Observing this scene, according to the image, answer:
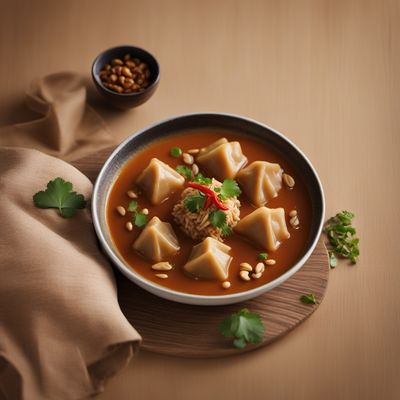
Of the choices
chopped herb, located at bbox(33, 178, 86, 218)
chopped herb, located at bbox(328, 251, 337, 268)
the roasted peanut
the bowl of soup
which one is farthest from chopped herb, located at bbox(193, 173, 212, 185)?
the roasted peanut

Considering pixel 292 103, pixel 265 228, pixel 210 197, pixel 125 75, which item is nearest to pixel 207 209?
pixel 210 197

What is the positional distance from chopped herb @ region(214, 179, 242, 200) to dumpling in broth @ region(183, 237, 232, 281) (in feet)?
0.82

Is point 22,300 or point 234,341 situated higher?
point 22,300

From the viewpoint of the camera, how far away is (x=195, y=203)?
3.59 m

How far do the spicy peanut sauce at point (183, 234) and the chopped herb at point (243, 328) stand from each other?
14 cm

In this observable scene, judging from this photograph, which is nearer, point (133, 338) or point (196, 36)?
point (133, 338)

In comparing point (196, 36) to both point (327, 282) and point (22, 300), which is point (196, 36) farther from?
point (22, 300)

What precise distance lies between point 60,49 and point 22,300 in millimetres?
2137

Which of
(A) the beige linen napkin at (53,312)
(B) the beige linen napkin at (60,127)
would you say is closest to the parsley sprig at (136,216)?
(A) the beige linen napkin at (53,312)

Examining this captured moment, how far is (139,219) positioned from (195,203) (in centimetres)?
31

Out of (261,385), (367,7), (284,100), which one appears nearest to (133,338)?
(261,385)

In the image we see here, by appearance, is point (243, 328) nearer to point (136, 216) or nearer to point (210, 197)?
point (210, 197)

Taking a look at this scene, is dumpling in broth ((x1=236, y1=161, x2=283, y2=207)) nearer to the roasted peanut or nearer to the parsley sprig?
the parsley sprig

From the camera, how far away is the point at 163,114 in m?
4.54
